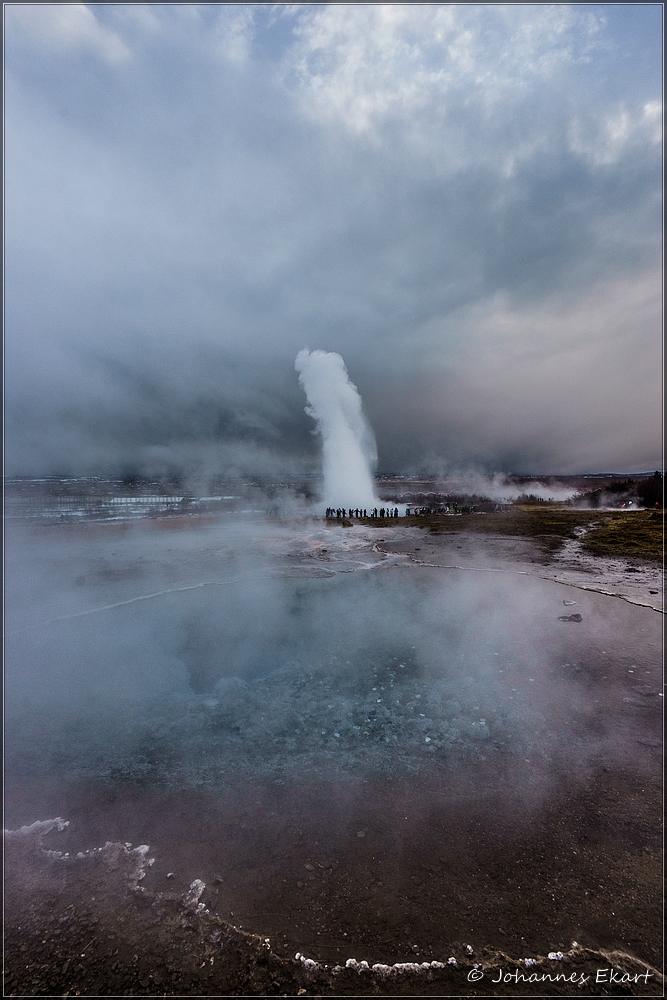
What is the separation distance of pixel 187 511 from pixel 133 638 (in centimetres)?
2795

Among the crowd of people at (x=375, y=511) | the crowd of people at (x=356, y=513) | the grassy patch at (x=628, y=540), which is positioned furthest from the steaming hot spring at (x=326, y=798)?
the crowd of people at (x=375, y=511)

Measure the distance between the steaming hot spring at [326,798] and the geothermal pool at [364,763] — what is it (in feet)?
0.07

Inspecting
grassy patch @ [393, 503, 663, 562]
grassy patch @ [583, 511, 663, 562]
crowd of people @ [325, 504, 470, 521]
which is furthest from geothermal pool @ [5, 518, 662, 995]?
crowd of people @ [325, 504, 470, 521]

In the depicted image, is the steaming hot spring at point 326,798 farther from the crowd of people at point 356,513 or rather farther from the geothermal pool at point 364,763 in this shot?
A: the crowd of people at point 356,513

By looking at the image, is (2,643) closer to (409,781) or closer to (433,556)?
(409,781)

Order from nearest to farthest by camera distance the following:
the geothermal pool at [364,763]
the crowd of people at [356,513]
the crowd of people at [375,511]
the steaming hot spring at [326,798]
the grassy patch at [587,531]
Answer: the steaming hot spring at [326,798], the geothermal pool at [364,763], the grassy patch at [587,531], the crowd of people at [356,513], the crowd of people at [375,511]

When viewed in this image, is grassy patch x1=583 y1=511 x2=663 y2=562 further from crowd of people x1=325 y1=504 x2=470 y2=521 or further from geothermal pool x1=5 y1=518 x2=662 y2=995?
crowd of people x1=325 y1=504 x2=470 y2=521

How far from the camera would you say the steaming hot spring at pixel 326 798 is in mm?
2646

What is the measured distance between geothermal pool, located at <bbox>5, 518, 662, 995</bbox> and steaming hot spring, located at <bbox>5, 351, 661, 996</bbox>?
0.02 metres

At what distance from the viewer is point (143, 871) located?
321cm

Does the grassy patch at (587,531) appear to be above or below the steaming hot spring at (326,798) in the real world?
above


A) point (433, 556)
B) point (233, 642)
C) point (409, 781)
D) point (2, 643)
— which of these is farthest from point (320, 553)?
point (409, 781)

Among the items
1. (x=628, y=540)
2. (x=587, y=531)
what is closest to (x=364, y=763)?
(x=628, y=540)

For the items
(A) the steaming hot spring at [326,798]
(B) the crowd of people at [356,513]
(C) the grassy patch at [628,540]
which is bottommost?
(A) the steaming hot spring at [326,798]
